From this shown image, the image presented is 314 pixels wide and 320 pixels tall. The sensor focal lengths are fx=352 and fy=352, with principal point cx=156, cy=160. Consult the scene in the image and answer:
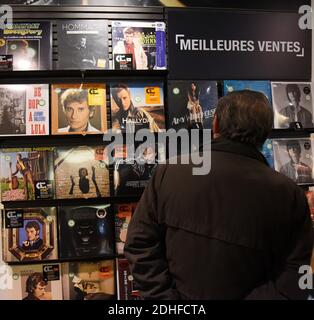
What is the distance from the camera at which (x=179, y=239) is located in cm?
134

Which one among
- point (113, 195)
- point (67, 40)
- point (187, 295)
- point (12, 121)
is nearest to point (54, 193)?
point (113, 195)

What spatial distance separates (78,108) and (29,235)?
36.9 inches

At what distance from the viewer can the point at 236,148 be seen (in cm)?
135

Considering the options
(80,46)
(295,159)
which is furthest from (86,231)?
(295,159)

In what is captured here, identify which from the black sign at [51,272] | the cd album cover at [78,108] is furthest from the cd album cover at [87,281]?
the cd album cover at [78,108]

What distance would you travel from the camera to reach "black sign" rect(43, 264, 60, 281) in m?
2.43

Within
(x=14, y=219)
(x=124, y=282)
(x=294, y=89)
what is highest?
(x=294, y=89)

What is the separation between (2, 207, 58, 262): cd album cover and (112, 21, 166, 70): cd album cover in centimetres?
124

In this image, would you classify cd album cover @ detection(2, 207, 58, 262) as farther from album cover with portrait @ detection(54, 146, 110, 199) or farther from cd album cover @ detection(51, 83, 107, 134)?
cd album cover @ detection(51, 83, 107, 134)

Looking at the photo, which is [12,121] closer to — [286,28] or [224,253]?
[224,253]

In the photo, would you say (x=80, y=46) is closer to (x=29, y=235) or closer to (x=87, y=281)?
(x=29, y=235)

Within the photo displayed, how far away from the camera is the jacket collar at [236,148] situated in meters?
1.35

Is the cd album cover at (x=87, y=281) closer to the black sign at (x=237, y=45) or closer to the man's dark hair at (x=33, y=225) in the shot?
the man's dark hair at (x=33, y=225)

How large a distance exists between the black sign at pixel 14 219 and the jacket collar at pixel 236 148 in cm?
162
